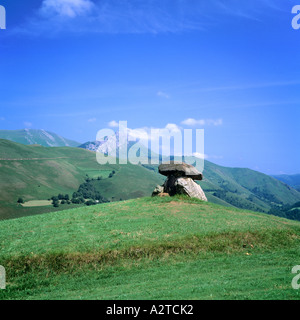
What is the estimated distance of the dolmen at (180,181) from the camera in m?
33.6

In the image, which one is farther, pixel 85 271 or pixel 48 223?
pixel 48 223

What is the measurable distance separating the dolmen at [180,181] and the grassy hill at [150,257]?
656cm

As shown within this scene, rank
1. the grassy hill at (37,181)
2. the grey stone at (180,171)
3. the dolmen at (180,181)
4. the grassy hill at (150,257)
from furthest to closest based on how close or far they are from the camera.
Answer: the grassy hill at (37,181)
the grey stone at (180,171)
the dolmen at (180,181)
the grassy hill at (150,257)

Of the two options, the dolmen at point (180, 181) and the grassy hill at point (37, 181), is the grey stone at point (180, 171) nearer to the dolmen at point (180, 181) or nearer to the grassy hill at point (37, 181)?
the dolmen at point (180, 181)

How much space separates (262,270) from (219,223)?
362 inches

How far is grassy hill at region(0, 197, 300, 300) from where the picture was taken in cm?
Answer: 1316

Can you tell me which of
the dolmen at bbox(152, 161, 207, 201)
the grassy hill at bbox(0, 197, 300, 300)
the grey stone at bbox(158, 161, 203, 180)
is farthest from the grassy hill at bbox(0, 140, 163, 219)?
the grassy hill at bbox(0, 197, 300, 300)

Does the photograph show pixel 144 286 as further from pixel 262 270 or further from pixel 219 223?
pixel 219 223

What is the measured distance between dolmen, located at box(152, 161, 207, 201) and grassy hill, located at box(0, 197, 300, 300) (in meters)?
6.56

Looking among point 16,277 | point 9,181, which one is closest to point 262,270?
point 16,277

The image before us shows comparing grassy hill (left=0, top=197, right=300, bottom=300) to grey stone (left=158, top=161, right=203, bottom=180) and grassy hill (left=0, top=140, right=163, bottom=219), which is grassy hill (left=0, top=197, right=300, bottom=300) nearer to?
grey stone (left=158, top=161, right=203, bottom=180)

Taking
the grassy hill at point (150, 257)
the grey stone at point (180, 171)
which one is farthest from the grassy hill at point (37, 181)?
the grassy hill at point (150, 257)

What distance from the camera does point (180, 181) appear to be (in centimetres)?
3375
